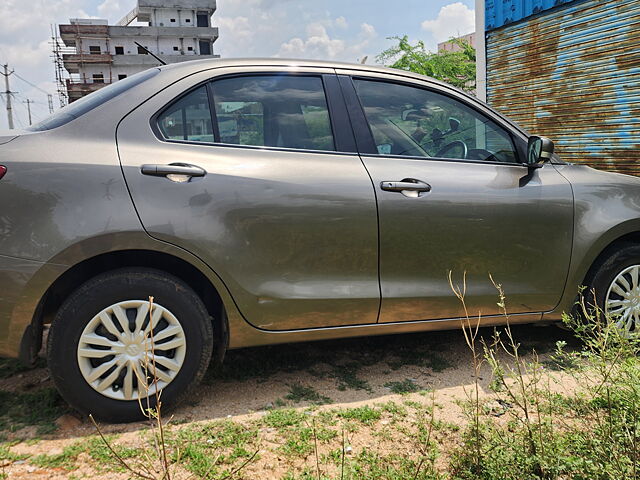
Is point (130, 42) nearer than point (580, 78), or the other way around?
point (580, 78)

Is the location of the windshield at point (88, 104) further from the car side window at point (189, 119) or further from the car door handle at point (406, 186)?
the car door handle at point (406, 186)

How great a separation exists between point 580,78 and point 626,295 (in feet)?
25.8

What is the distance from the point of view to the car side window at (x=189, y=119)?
2730mm

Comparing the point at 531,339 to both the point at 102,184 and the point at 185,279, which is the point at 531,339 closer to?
the point at 185,279

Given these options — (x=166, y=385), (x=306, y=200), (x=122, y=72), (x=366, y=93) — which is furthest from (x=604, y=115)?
(x=122, y=72)

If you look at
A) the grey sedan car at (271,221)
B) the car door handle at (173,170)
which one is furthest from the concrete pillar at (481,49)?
the car door handle at (173,170)

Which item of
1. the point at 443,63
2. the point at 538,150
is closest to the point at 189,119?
the point at 538,150

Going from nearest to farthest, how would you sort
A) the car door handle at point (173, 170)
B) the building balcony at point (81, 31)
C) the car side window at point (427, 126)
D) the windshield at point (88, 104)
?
the car door handle at point (173, 170), the windshield at point (88, 104), the car side window at point (427, 126), the building balcony at point (81, 31)

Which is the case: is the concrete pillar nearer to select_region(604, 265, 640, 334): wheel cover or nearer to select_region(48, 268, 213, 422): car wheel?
select_region(604, 265, 640, 334): wheel cover

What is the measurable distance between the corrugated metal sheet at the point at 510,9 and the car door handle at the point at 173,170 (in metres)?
9.66

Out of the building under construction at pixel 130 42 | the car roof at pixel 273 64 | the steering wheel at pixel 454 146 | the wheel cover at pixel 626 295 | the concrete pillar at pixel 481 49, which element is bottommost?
the wheel cover at pixel 626 295

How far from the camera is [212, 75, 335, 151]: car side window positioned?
286 cm

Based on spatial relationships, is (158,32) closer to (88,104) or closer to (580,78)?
(580,78)

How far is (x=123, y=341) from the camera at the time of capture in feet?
8.33
